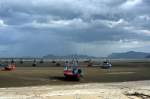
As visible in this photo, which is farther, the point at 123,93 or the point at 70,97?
the point at 123,93

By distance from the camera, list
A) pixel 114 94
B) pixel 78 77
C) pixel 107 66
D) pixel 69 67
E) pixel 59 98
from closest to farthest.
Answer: pixel 59 98 < pixel 114 94 < pixel 78 77 < pixel 69 67 < pixel 107 66

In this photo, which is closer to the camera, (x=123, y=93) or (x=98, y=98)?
(x=98, y=98)

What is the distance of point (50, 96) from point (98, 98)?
11.1 ft

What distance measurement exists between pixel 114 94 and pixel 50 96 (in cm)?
497

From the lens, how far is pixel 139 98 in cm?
2559

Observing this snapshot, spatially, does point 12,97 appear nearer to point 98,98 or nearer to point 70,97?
point 70,97

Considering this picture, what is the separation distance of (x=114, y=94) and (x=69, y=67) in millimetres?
24814

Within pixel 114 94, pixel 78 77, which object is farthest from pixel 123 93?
pixel 78 77

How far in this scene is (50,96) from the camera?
25.0 metres

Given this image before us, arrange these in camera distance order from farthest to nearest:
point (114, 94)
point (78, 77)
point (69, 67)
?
1. point (69, 67)
2. point (78, 77)
3. point (114, 94)

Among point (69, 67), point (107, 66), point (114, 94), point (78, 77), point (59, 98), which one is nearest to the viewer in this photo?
point (59, 98)

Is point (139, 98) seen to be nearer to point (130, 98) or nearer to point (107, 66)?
point (130, 98)

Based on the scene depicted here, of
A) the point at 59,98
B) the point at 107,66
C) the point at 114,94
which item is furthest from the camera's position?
A: the point at 107,66

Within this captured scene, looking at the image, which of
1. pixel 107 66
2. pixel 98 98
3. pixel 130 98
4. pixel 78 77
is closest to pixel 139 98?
pixel 130 98
